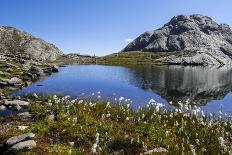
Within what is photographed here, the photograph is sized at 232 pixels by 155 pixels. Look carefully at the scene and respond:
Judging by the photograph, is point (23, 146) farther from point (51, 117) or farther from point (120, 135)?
point (51, 117)

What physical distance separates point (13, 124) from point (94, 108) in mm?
7993

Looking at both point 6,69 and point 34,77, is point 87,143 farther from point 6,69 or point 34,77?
point 34,77

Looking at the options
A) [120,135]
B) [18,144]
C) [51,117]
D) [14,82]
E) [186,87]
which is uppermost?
[51,117]

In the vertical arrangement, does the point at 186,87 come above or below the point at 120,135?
below

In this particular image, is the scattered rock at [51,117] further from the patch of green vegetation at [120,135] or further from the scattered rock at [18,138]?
the scattered rock at [18,138]

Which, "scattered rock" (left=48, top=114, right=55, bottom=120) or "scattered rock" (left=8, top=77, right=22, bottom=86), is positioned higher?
"scattered rock" (left=48, top=114, right=55, bottom=120)

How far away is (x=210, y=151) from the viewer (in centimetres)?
2133

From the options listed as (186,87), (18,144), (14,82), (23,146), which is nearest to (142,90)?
(186,87)

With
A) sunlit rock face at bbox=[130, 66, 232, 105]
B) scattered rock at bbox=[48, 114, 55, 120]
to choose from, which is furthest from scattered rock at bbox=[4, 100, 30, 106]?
sunlit rock face at bbox=[130, 66, 232, 105]

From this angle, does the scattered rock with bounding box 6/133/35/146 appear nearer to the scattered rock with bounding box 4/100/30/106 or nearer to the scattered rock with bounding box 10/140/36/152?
the scattered rock with bounding box 10/140/36/152

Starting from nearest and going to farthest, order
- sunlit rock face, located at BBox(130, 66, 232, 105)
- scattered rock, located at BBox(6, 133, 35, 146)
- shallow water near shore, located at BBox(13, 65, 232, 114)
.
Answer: scattered rock, located at BBox(6, 133, 35, 146), shallow water near shore, located at BBox(13, 65, 232, 114), sunlit rock face, located at BBox(130, 66, 232, 105)

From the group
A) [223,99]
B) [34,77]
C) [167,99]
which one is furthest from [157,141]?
[34,77]

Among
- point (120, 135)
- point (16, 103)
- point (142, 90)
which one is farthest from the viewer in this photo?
point (142, 90)

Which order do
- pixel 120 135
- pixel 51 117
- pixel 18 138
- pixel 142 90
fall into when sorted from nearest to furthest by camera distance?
pixel 18 138
pixel 120 135
pixel 51 117
pixel 142 90
